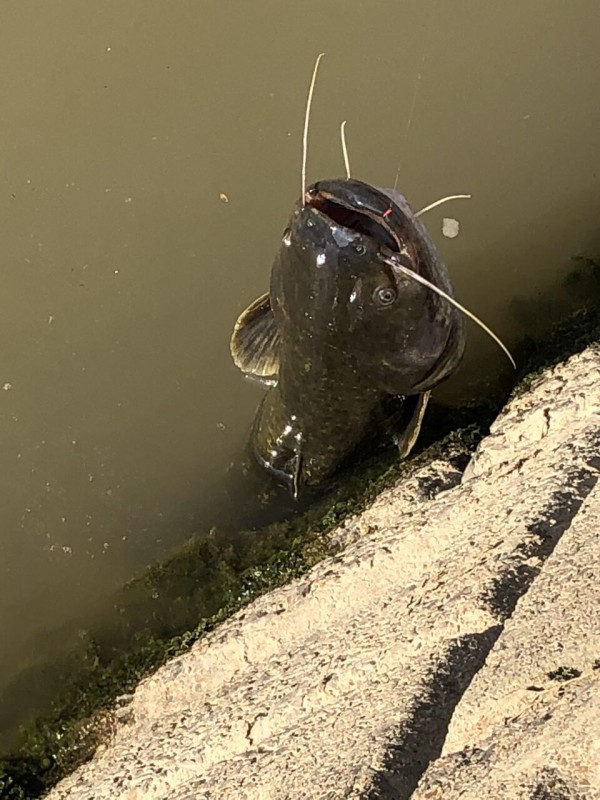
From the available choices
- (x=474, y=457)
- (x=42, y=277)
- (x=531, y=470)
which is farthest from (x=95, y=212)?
(x=531, y=470)

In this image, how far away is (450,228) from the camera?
13.1ft

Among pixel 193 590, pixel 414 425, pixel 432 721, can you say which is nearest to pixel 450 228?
pixel 414 425

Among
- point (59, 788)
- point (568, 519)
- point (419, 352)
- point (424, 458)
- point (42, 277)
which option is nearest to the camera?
point (568, 519)

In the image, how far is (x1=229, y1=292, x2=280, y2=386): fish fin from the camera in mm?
3025

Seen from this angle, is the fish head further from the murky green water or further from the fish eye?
the murky green water

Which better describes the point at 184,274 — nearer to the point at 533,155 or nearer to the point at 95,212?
the point at 95,212

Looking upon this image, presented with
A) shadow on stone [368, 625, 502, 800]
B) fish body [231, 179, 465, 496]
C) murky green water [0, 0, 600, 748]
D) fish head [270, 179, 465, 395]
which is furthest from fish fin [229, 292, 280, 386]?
shadow on stone [368, 625, 502, 800]

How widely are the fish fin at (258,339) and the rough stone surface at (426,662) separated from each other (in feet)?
2.32

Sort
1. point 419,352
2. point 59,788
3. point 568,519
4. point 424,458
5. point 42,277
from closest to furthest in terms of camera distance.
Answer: point 568,519 → point 419,352 → point 59,788 → point 424,458 → point 42,277

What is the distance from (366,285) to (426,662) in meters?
1.06

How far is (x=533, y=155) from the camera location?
411 centimetres

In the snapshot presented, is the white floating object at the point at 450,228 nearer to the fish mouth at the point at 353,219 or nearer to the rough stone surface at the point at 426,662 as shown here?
the rough stone surface at the point at 426,662

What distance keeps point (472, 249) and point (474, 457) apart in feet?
4.30

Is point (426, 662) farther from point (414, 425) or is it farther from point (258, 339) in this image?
point (258, 339)
